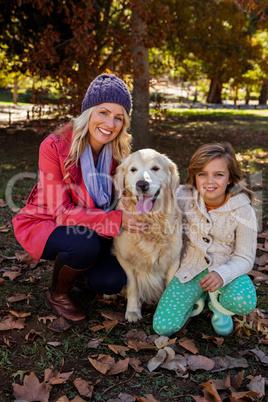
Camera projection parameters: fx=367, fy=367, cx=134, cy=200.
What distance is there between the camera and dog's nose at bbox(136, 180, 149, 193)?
8.45 ft

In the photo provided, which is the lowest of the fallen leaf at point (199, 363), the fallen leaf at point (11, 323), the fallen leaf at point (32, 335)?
the fallen leaf at point (32, 335)

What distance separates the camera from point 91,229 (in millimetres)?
2684

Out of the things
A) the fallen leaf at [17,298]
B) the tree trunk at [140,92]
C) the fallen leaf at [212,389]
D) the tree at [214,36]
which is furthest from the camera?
the tree at [214,36]

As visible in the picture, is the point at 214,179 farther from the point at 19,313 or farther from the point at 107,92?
the point at 19,313

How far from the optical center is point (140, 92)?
7.92 m

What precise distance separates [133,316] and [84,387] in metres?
0.80

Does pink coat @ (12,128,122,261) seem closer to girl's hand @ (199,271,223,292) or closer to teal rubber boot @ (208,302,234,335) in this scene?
girl's hand @ (199,271,223,292)

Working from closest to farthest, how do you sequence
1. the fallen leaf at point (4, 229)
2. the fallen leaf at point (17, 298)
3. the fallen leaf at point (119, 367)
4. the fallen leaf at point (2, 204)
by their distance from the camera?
the fallen leaf at point (119, 367), the fallen leaf at point (17, 298), the fallen leaf at point (4, 229), the fallen leaf at point (2, 204)

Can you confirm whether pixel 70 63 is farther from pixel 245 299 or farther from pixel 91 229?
pixel 245 299

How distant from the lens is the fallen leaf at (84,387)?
194 centimetres

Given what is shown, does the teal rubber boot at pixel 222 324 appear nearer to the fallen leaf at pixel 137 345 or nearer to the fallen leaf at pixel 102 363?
the fallen leaf at pixel 137 345

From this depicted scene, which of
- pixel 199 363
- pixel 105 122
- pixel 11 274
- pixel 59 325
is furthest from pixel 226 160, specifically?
pixel 11 274

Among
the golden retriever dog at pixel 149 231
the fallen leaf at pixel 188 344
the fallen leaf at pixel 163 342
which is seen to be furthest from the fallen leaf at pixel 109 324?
the fallen leaf at pixel 188 344

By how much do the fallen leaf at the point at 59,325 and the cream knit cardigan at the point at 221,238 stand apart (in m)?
0.88
